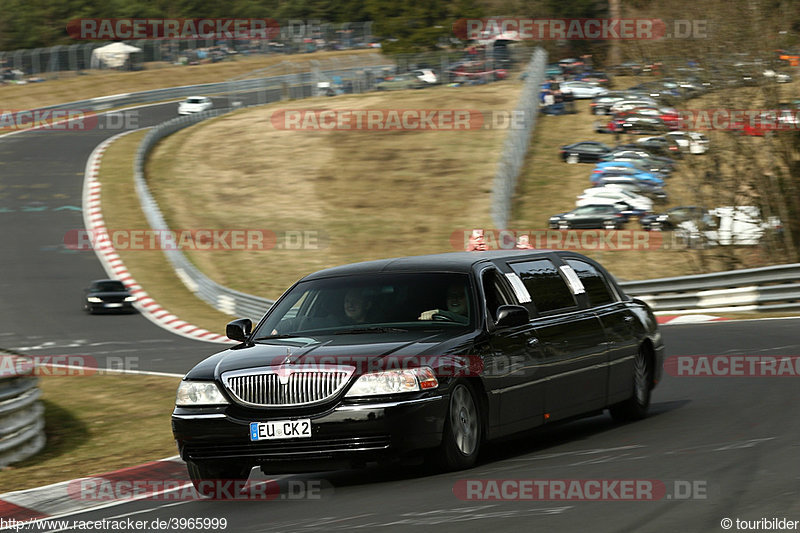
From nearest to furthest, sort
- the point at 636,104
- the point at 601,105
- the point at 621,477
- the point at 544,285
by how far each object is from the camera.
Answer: the point at 621,477, the point at 544,285, the point at 636,104, the point at 601,105

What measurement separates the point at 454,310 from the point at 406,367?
41.3 inches

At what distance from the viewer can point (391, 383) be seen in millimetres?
7750

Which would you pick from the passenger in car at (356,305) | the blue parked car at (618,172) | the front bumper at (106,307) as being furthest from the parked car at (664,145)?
the passenger in car at (356,305)

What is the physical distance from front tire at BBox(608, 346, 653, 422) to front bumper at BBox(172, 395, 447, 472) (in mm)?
3067

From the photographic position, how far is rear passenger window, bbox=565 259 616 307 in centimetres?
1026

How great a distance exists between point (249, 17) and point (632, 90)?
9599cm

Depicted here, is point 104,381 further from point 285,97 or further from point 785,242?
point 285,97

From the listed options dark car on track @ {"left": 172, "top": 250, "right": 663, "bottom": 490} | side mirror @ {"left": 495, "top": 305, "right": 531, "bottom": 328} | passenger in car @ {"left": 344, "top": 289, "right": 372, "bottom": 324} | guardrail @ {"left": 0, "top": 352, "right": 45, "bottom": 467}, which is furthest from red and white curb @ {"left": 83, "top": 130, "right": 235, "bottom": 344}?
side mirror @ {"left": 495, "top": 305, "right": 531, "bottom": 328}

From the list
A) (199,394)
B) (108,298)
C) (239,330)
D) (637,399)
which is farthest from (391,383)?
(108,298)

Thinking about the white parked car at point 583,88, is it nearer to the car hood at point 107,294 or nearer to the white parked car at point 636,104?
the white parked car at point 636,104

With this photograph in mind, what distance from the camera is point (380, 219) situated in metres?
38.0

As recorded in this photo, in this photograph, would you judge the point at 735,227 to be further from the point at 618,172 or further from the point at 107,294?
the point at 107,294

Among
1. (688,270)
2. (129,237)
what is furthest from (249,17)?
(688,270)

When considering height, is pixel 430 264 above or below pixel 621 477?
above
